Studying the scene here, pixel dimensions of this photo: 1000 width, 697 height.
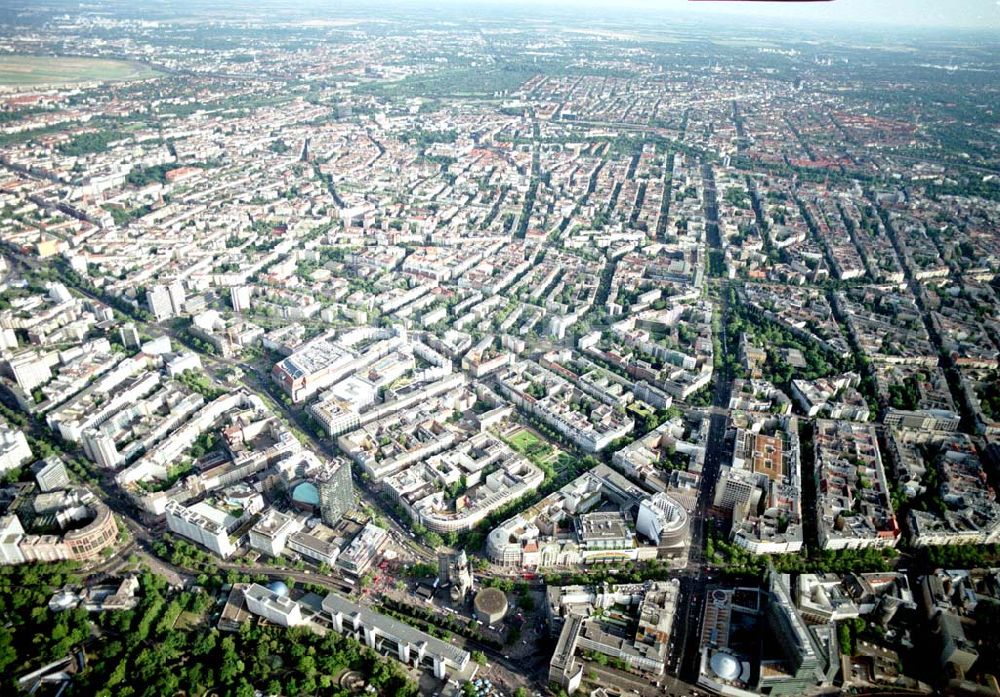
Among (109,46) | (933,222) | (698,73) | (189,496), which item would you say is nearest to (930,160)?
(933,222)

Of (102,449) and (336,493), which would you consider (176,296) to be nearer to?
(102,449)

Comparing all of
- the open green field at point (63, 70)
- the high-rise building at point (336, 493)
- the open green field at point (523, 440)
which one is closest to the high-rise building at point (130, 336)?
the high-rise building at point (336, 493)

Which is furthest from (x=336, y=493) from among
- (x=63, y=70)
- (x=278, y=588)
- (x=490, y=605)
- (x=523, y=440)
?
(x=63, y=70)

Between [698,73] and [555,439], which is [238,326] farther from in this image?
[698,73]

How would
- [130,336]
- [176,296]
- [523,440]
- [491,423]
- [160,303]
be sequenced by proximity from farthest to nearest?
1. [176,296]
2. [160,303]
3. [130,336]
4. [491,423]
5. [523,440]

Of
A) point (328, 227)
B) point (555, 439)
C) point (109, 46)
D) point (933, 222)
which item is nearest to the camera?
point (555, 439)

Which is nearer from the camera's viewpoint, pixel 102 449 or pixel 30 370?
pixel 102 449

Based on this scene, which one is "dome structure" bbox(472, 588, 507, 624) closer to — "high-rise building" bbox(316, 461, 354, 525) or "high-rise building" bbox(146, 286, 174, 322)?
"high-rise building" bbox(316, 461, 354, 525)
